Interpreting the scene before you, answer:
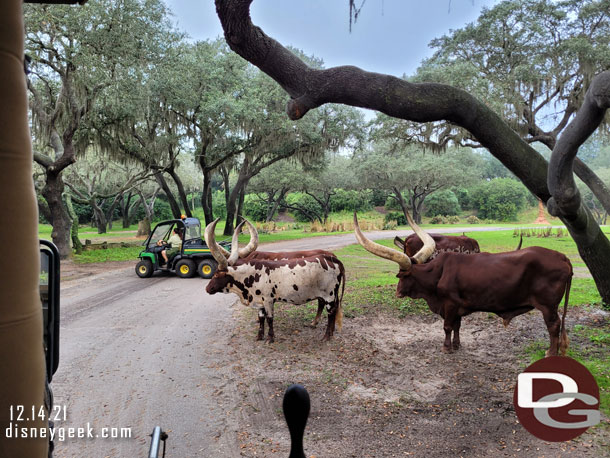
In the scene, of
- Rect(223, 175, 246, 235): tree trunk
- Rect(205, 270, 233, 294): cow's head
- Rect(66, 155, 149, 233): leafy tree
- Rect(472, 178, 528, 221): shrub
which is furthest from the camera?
Rect(472, 178, 528, 221): shrub

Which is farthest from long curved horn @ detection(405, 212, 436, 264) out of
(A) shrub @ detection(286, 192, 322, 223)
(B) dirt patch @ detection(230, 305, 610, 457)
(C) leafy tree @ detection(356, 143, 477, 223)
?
(A) shrub @ detection(286, 192, 322, 223)

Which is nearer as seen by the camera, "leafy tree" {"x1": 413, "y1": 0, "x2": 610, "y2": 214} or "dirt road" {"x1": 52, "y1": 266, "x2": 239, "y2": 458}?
"dirt road" {"x1": 52, "y1": 266, "x2": 239, "y2": 458}

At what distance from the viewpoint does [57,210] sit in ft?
51.0

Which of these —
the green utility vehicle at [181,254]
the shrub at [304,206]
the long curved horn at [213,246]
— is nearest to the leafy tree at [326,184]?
the shrub at [304,206]

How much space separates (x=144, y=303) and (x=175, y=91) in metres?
9.89

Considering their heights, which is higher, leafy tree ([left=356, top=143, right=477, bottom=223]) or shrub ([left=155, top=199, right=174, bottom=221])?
leafy tree ([left=356, top=143, right=477, bottom=223])

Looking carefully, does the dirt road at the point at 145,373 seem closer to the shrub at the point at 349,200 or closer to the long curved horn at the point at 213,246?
the long curved horn at the point at 213,246

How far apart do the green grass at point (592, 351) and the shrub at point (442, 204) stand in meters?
41.3

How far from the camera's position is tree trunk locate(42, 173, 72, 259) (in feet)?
49.8

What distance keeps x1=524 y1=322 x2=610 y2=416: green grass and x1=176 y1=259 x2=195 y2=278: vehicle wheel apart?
8968 mm

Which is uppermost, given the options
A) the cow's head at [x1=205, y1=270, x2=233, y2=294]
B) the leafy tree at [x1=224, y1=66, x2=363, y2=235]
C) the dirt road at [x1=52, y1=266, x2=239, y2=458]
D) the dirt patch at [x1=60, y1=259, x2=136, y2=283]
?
the leafy tree at [x1=224, y1=66, x2=363, y2=235]

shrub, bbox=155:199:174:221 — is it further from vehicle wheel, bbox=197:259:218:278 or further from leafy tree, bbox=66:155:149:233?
vehicle wheel, bbox=197:259:218:278

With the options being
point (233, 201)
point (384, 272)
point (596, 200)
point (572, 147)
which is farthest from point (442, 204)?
point (572, 147)

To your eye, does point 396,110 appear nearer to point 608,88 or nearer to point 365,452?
point 608,88
